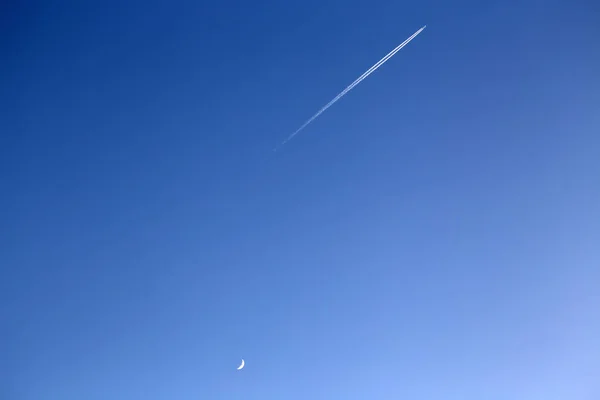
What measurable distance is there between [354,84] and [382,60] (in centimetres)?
79

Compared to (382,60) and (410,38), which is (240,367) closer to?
(382,60)

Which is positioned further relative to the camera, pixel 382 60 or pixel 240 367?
pixel 240 367

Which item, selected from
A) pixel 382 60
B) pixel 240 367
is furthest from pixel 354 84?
pixel 240 367

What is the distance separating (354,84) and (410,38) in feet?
5.10

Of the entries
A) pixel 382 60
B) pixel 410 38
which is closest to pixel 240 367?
pixel 382 60

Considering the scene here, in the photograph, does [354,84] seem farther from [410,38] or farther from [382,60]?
[410,38]

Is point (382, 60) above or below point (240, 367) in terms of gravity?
above

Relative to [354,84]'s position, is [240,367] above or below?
below

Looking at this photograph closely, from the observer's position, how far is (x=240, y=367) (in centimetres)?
1040

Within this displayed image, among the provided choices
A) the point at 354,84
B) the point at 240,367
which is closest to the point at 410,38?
the point at 354,84

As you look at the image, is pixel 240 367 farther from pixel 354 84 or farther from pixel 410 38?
pixel 410 38

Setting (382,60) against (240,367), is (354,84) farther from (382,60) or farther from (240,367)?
(240,367)

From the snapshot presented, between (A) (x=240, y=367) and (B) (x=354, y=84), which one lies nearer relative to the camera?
(B) (x=354, y=84)

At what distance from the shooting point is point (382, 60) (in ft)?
28.9
